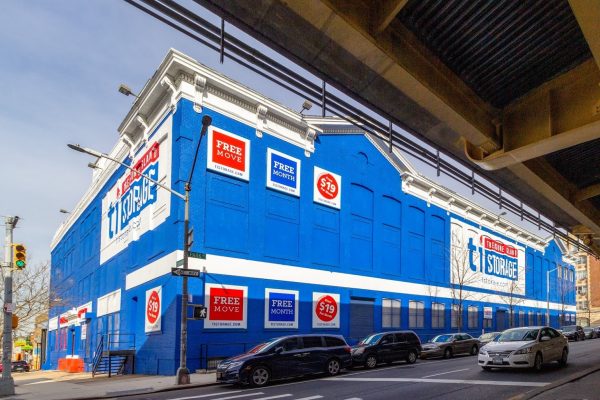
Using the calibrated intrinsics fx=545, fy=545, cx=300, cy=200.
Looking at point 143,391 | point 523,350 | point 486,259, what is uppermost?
point 486,259

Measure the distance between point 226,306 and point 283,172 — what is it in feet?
26.6

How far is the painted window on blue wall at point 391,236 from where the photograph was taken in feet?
122

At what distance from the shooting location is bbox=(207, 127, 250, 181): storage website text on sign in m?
25.8

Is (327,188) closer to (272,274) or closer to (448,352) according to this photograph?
(272,274)

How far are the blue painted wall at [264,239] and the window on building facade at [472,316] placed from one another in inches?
20.5

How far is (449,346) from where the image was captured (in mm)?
28422

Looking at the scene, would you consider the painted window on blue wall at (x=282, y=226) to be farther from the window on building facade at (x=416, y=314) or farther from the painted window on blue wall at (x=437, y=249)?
the painted window on blue wall at (x=437, y=249)

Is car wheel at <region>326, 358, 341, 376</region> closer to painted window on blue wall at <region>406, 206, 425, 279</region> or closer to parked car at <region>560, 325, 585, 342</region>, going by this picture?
painted window on blue wall at <region>406, 206, 425, 279</region>

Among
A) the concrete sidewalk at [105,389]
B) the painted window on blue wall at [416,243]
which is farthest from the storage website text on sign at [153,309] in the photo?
the painted window on blue wall at [416,243]

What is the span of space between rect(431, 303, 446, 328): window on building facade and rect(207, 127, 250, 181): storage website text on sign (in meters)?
21.6

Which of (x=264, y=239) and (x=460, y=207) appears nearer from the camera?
(x=264, y=239)

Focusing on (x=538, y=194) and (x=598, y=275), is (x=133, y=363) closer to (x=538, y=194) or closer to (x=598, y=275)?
(x=538, y=194)

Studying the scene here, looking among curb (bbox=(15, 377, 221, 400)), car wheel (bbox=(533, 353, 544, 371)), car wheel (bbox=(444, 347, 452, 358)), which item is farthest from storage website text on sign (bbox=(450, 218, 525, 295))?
curb (bbox=(15, 377, 221, 400))

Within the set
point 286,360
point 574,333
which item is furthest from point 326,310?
point 574,333
